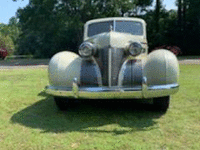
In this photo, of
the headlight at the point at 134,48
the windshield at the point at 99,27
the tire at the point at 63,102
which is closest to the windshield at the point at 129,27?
the windshield at the point at 99,27

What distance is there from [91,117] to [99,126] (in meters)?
0.50

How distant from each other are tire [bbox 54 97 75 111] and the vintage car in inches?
14.9

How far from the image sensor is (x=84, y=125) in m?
3.51

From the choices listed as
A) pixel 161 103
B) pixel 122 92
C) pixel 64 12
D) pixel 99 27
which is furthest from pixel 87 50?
pixel 64 12

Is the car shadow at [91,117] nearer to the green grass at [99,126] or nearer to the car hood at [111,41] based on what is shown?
the green grass at [99,126]

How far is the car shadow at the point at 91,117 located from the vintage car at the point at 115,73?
42 centimetres

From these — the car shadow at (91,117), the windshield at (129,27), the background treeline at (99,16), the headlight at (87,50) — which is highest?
the background treeline at (99,16)

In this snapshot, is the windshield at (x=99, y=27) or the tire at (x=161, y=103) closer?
the tire at (x=161, y=103)

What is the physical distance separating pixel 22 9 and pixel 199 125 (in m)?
21.5

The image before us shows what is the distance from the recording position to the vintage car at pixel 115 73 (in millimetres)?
3547

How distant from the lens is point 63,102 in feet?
14.0

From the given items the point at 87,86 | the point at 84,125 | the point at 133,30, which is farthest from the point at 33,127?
the point at 133,30

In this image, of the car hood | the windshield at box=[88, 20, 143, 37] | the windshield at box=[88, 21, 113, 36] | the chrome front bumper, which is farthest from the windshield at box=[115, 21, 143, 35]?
the chrome front bumper

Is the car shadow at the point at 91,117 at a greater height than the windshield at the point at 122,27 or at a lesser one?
lesser
